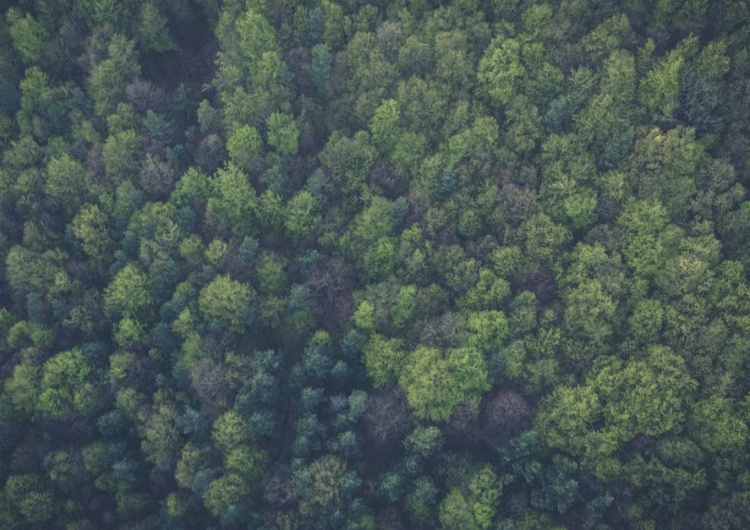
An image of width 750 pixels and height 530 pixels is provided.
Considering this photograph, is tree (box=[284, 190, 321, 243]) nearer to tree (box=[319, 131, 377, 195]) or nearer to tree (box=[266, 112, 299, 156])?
tree (box=[319, 131, 377, 195])

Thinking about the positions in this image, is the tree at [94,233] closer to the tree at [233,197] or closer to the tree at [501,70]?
the tree at [233,197]

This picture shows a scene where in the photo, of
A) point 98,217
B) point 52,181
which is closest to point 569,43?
point 98,217

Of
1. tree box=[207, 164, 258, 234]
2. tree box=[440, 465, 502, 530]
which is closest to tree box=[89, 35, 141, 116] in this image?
tree box=[207, 164, 258, 234]

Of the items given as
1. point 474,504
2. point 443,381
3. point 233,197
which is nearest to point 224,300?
point 233,197

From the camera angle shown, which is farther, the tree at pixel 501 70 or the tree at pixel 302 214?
the tree at pixel 302 214

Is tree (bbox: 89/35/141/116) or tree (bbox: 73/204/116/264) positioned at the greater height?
tree (bbox: 89/35/141/116)

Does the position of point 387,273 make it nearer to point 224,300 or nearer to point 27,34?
point 224,300

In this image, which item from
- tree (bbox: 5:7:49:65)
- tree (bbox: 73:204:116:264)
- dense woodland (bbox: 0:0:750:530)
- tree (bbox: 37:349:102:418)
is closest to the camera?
dense woodland (bbox: 0:0:750:530)

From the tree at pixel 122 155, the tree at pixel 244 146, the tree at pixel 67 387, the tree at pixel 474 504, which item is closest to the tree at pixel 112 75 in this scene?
the tree at pixel 122 155

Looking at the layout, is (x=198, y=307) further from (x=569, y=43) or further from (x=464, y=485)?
(x=569, y=43)
